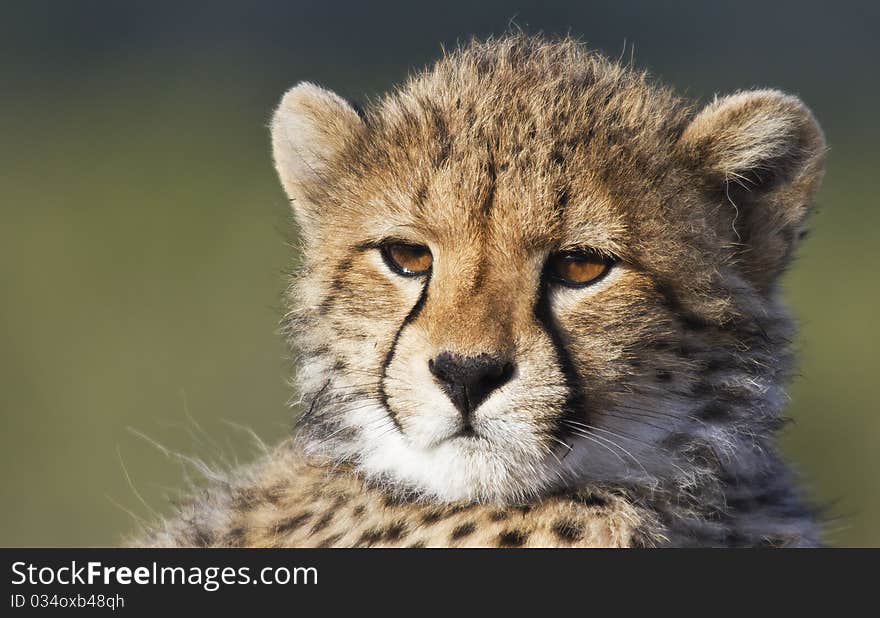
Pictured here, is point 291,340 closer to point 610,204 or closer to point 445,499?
point 445,499

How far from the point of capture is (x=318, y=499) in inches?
108

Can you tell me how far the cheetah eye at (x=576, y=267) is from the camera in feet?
8.13

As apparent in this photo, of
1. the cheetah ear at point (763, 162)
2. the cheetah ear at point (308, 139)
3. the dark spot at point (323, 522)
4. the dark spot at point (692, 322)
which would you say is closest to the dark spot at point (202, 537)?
the dark spot at point (323, 522)

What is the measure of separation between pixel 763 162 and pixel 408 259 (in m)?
0.71

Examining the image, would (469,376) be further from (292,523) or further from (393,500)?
(292,523)

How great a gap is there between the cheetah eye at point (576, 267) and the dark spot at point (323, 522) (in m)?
0.63

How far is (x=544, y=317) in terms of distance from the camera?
2430mm

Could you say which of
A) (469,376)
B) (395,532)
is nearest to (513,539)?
(395,532)

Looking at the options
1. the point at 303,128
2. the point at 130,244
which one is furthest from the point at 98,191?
the point at 303,128

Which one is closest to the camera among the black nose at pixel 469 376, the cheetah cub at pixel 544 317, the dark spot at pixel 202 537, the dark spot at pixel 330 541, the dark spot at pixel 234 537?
the black nose at pixel 469 376

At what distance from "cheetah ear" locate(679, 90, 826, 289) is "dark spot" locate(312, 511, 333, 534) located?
921mm

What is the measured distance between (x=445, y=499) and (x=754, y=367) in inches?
23.8

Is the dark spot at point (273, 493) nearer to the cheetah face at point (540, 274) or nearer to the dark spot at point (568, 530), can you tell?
the cheetah face at point (540, 274)

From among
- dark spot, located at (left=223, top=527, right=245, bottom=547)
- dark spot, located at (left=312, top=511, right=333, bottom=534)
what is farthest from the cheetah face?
dark spot, located at (left=223, top=527, right=245, bottom=547)
